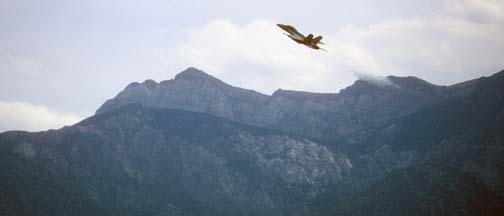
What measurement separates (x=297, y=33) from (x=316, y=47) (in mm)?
6905

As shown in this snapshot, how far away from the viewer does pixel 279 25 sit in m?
144

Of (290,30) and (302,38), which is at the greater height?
A: (290,30)

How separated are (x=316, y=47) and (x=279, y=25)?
12.5m

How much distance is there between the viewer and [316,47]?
5379 inches

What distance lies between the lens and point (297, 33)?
141125mm

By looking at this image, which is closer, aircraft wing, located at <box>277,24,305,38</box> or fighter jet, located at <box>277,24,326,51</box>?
fighter jet, located at <box>277,24,326,51</box>

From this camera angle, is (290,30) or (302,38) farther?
(290,30)

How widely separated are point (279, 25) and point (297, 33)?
18.5 ft

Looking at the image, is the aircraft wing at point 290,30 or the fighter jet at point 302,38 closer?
the fighter jet at point 302,38
